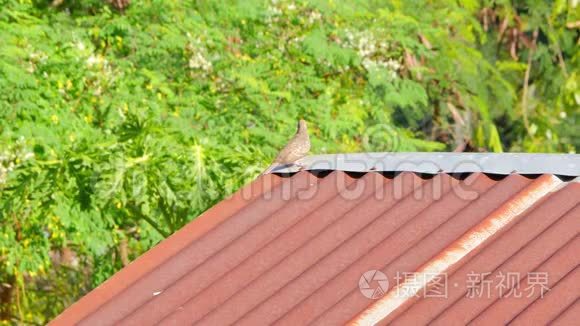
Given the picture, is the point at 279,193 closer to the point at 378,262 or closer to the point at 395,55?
the point at 378,262

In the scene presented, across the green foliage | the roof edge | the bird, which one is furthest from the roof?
the green foliage

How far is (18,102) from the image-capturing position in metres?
10.1

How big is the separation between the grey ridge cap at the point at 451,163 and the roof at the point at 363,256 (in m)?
0.06

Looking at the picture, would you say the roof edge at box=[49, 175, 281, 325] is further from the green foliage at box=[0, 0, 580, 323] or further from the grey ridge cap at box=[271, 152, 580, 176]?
the green foliage at box=[0, 0, 580, 323]

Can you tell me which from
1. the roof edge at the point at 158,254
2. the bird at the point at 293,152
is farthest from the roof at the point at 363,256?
the bird at the point at 293,152

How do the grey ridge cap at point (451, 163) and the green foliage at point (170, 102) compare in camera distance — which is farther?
the green foliage at point (170, 102)

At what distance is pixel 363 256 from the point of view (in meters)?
4.39

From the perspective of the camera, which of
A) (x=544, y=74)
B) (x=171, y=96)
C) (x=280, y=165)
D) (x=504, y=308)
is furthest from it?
(x=544, y=74)

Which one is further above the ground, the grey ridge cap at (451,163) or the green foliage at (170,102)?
the grey ridge cap at (451,163)

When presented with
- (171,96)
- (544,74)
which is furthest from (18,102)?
(544,74)

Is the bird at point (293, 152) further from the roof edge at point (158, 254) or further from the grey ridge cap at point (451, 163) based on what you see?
the roof edge at point (158, 254)

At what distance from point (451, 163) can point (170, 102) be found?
21.6ft

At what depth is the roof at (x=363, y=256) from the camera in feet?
13.3

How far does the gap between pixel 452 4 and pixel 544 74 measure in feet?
13.5
